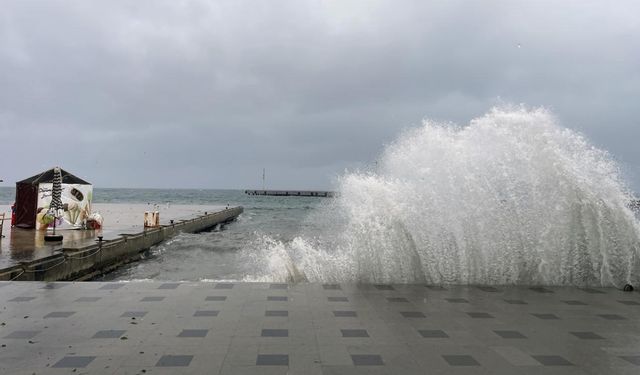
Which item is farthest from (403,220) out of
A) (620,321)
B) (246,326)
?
(246,326)

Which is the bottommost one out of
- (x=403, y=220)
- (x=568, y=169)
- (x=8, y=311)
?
(x=8, y=311)

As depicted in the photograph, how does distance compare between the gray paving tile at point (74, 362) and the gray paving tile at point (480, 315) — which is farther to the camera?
the gray paving tile at point (480, 315)

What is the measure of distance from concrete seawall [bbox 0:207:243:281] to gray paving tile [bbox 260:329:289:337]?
616cm

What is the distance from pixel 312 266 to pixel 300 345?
4739 millimetres

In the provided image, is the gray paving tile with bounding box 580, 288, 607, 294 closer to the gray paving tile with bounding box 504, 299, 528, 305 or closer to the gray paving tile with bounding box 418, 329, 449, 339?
the gray paving tile with bounding box 504, 299, 528, 305

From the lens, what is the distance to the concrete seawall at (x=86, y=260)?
30.8 feet

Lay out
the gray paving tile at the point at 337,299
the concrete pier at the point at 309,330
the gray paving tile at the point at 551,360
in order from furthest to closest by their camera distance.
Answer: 1. the gray paving tile at the point at 337,299
2. the gray paving tile at the point at 551,360
3. the concrete pier at the point at 309,330

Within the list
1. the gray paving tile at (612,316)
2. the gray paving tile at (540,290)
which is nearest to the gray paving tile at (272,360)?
the gray paving tile at (612,316)

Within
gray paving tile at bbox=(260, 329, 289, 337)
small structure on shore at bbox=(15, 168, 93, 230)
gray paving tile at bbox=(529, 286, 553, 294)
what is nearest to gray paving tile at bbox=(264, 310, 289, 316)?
gray paving tile at bbox=(260, 329, 289, 337)

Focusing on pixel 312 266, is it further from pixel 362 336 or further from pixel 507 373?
pixel 507 373

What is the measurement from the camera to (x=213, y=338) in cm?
498

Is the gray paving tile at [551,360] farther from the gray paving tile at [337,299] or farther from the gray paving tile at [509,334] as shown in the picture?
the gray paving tile at [337,299]

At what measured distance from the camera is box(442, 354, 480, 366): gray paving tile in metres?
4.29

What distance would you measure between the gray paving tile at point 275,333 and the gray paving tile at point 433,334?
1.56 metres
